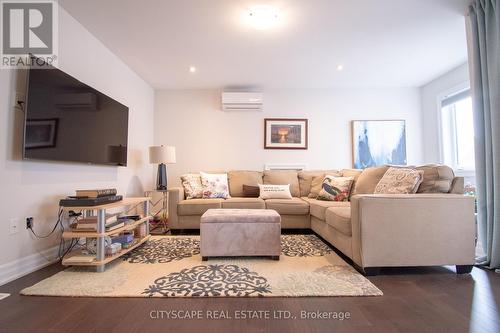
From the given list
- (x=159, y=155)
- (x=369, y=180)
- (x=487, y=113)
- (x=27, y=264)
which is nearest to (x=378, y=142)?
(x=369, y=180)

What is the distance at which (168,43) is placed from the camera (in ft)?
9.18

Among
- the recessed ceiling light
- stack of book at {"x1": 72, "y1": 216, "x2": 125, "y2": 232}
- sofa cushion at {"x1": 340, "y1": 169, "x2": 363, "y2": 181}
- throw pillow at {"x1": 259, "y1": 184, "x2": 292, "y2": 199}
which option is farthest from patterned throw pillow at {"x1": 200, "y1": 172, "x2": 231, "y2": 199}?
the recessed ceiling light

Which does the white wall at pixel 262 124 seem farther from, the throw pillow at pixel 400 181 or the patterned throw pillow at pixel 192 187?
the throw pillow at pixel 400 181

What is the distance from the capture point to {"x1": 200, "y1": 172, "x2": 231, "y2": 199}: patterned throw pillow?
11.3ft

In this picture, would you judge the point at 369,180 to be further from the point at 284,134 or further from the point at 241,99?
the point at 241,99

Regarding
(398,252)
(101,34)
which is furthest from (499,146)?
(101,34)

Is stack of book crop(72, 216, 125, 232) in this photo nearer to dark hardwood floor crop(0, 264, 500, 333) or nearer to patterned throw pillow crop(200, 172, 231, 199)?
dark hardwood floor crop(0, 264, 500, 333)

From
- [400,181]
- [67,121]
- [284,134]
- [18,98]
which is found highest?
[284,134]

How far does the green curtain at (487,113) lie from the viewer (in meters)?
2.00

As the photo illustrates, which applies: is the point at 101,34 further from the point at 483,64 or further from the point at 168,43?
the point at 483,64

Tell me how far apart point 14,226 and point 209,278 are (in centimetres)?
151

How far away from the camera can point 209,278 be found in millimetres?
1791

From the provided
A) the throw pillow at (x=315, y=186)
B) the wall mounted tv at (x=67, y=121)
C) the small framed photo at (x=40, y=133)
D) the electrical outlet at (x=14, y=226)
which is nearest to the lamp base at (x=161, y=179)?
the wall mounted tv at (x=67, y=121)

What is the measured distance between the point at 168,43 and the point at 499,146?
3288 mm
